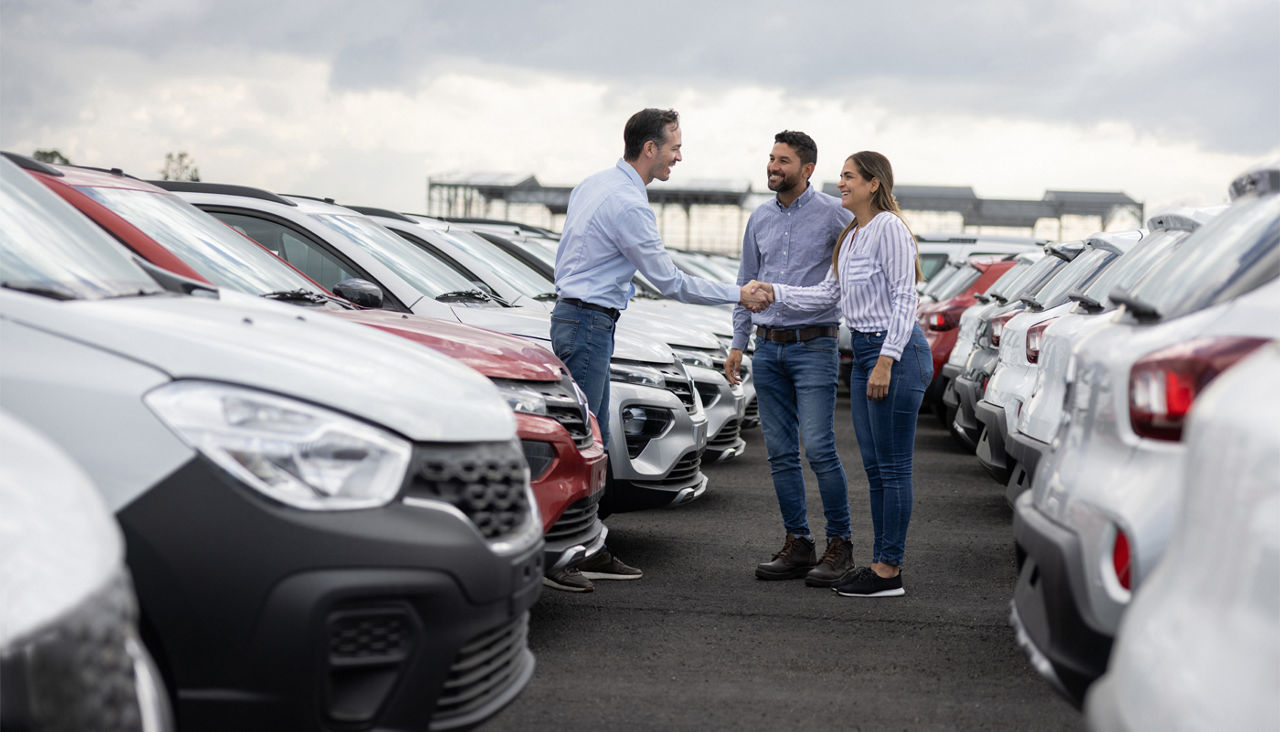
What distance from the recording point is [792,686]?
14.2ft

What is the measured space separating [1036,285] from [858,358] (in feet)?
12.4

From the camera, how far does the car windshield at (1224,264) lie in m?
2.81

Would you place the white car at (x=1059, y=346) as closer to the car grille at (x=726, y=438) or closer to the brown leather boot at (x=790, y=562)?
the brown leather boot at (x=790, y=562)

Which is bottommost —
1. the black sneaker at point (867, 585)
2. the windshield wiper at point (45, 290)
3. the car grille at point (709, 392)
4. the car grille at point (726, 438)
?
the black sneaker at point (867, 585)

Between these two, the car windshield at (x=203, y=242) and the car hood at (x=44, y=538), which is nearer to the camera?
Answer: the car hood at (x=44, y=538)

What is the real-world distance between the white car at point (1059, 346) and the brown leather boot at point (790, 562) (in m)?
1.07

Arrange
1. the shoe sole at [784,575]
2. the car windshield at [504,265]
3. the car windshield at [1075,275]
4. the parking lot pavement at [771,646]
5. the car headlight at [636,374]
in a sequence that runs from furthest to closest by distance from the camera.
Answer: the car windshield at [504,265] → the car windshield at [1075,275] → the car headlight at [636,374] → the shoe sole at [784,575] → the parking lot pavement at [771,646]

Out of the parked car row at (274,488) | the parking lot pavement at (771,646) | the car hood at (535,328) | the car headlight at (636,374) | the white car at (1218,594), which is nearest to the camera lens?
the white car at (1218,594)

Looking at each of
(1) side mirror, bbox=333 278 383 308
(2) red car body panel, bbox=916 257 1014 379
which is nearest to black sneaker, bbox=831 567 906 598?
(1) side mirror, bbox=333 278 383 308

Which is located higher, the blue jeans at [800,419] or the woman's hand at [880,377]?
the woman's hand at [880,377]

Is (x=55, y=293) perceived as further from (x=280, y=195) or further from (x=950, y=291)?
(x=950, y=291)

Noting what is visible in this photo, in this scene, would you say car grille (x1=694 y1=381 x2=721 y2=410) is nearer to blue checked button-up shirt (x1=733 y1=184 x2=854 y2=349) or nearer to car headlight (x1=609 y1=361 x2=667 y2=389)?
car headlight (x1=609 y1=361 x2=667 y2=389)

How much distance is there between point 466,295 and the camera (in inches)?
268

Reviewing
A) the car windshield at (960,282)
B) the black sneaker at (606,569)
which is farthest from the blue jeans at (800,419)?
the car windshield at (960,282)
